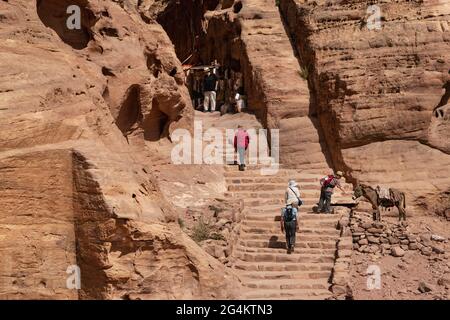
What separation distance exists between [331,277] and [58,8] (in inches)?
311

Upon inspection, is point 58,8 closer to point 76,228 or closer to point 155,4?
point 76,228

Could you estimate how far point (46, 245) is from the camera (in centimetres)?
846

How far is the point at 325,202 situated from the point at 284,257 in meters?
2.39

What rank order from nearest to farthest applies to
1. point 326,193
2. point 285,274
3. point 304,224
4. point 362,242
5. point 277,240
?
point 285,274
point 362,242
point 277,240
point 304,224
point 326,193

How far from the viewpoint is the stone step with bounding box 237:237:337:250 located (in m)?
13.0

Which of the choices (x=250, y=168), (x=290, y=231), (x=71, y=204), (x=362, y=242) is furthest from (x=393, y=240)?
(x=71, y=204)

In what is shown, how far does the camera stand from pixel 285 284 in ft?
37.5

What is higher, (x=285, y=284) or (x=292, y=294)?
(x=285, y=284)

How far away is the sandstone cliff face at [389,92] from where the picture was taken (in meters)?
15.8

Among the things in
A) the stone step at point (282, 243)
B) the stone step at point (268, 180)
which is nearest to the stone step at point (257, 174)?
the stone step at point (268, 180)

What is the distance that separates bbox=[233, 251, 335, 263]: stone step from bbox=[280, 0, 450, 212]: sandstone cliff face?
12.8 ft

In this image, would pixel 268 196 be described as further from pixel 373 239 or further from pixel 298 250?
pixel 373 239

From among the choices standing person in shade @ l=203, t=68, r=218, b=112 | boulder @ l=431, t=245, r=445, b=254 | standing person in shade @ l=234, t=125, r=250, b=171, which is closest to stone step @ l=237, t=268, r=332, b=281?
boulder @ l=431, t=245, r=445, b=254

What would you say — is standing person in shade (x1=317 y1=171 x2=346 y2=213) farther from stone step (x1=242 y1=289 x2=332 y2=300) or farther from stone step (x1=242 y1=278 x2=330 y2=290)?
stone step (x1=242 y1=289 x2=332 y2=300)
